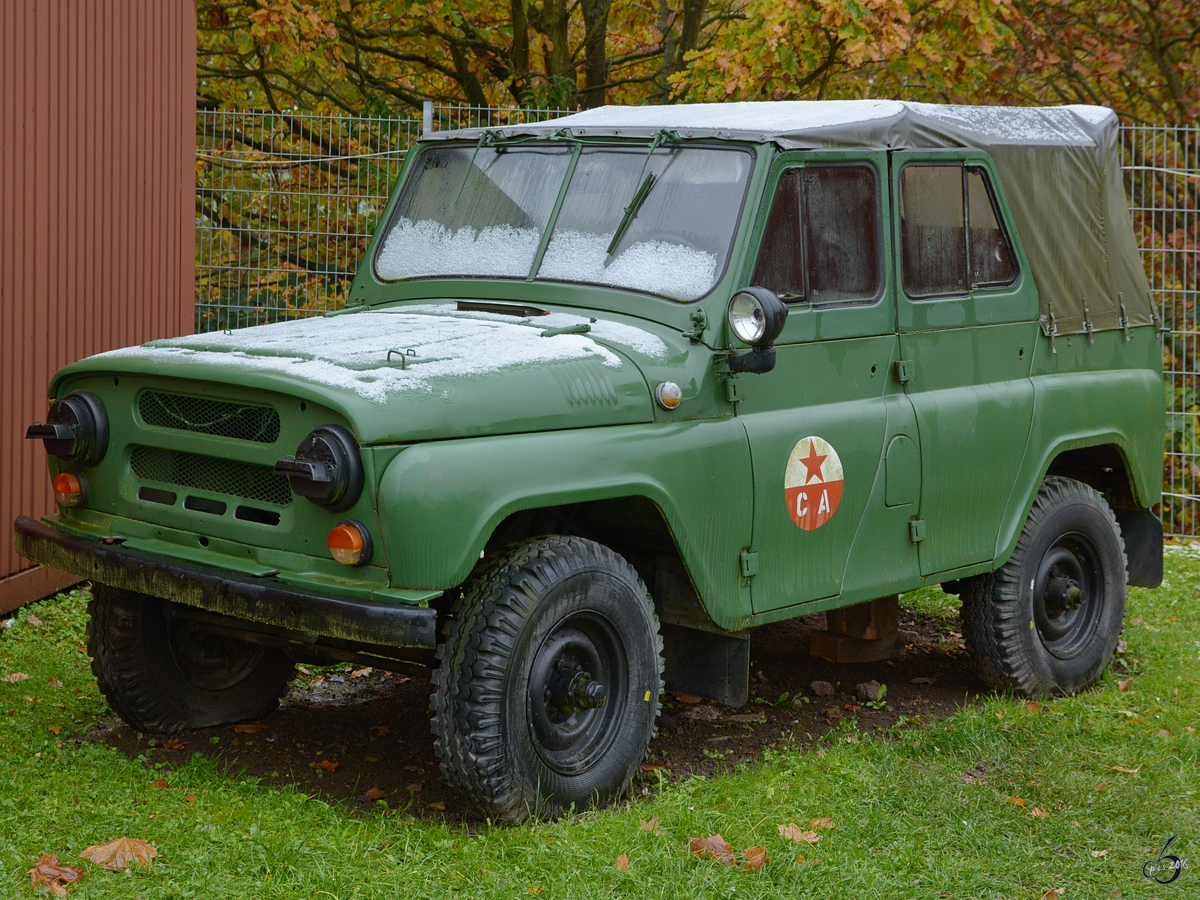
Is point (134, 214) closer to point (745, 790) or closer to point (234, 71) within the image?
point (745, 790)

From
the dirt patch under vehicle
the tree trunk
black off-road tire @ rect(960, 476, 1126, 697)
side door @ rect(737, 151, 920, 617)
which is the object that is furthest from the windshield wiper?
the tree trunk

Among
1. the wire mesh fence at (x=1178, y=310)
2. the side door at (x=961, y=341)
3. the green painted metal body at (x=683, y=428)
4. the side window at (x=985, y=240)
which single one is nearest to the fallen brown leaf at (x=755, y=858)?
the green painted metal body at (x=683, y=428)

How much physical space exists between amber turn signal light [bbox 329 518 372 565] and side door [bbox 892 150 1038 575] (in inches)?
93.8

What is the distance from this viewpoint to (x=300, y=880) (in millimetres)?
3973

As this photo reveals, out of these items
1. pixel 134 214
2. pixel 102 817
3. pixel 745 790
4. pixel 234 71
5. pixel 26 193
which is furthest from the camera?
pixel 234 71

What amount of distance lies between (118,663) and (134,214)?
351 centimetres

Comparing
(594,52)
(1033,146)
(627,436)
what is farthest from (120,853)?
(594,52)

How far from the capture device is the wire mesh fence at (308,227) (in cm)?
989

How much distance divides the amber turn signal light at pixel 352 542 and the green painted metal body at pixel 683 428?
0.04m

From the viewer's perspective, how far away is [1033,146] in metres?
6.27

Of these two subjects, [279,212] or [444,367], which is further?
[279,212]

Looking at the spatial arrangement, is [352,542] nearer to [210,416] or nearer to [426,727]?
[210,416]

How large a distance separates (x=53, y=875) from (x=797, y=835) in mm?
2201

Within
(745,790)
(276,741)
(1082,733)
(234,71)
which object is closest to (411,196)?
(276,741)
